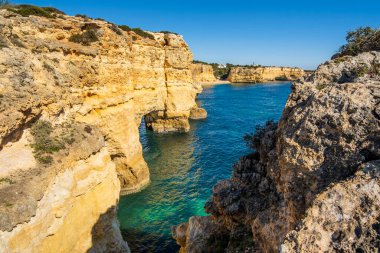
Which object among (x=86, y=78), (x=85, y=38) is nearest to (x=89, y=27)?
(x=85, y=38)

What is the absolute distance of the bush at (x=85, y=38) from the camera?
21.1m

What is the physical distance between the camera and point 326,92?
22.2 ft

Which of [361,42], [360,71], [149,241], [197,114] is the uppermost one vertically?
[361,42]

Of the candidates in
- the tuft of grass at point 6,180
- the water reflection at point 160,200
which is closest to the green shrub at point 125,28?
the water reflection at point 160,200

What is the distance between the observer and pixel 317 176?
20.0ft

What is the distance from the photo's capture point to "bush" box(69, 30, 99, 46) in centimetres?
2114

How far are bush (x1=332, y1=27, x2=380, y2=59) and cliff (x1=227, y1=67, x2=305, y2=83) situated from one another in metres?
154

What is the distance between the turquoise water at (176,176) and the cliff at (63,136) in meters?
2.56

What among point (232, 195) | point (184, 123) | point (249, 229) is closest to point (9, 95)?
point (232, 195)

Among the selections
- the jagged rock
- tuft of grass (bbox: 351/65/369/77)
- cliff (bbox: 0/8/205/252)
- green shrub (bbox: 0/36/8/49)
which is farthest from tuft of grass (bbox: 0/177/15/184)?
the jagged rock

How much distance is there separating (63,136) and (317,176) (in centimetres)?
1237

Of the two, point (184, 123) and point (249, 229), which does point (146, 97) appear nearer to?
point (184, 123)

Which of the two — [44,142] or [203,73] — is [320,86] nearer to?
[44,142]

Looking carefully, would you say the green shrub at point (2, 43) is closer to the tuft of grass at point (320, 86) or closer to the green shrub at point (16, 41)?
the green shrub at point (16, 41)
